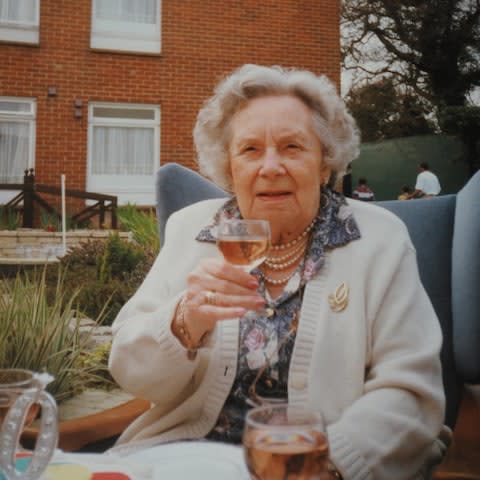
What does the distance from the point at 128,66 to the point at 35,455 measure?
10453 mm

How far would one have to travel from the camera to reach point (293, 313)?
182 cm

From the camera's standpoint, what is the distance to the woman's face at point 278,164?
189 centimetres

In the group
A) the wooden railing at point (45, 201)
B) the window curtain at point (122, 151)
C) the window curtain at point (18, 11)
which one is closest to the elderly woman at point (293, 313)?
the wooden railing at point (45, 201)

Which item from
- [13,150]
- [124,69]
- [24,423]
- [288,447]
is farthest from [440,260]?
[13,150]

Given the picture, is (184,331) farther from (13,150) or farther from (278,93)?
(13,150)

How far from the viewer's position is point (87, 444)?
184cm

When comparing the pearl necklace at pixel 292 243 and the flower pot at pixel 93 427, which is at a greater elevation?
the pearl necklace at pixel 292 243

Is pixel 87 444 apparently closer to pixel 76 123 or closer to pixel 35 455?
pixel 35 455

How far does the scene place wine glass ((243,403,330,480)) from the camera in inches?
33.8

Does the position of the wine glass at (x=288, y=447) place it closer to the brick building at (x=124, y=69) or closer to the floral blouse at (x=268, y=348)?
the floral blouse at (x=268, y=348)

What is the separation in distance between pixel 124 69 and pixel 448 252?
944 centimetres

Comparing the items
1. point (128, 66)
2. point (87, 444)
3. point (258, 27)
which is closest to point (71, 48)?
point (128, 66)

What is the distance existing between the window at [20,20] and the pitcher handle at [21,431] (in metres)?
10.7

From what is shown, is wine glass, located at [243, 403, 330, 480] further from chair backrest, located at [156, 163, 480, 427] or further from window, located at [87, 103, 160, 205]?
window, located at [87, 103, 160, 205]
